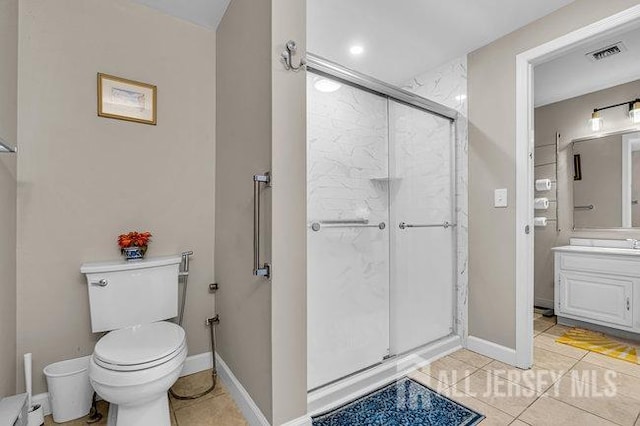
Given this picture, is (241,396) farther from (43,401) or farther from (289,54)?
(289,54)

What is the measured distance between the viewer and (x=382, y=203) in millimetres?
2033

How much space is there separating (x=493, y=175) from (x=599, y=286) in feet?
5.27

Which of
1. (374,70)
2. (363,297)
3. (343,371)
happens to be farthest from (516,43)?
(343,371)

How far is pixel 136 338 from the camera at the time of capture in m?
1.48

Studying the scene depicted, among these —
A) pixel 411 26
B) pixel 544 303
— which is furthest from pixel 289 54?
pixel 544 303

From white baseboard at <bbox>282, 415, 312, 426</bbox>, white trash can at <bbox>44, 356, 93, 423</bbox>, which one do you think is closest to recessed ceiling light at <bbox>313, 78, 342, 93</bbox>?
white baseboard at <bbox>282, 415, 312, 426</bbox>

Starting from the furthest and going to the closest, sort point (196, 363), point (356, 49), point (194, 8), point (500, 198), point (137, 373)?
1. point (356, 49)
2. point (500, 198)
3. point (196, 363)
4. point (194, 8)
5. point (137, 373)

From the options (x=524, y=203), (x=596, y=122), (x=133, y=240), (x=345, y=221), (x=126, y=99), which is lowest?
(x=133, y=240)

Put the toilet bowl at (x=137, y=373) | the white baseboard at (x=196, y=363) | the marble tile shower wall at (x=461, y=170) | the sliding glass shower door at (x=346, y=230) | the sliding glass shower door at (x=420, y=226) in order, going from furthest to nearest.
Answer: the marble tile shower wall at (x=461, y=170) → the sliding glass shower door at (x=420, y=226) → the white baseboard at (x=196, y=363) → the sliding glass shower door at (x=346, y=230) → the toilet bowl at (x=137, y=373)

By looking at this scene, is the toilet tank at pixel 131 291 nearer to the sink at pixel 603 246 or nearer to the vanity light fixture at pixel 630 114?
the sink at pixel 603 246

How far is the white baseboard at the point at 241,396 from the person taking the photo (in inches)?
56.9

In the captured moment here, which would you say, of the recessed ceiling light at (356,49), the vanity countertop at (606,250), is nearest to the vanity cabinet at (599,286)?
the vanity countertop at (606,250)

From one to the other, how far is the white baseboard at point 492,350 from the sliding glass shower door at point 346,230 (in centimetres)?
86

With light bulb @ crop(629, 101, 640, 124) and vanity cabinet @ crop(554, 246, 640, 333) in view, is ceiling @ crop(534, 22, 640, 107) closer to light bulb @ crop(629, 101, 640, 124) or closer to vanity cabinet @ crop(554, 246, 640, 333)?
light bulb @ crop(629, 101, 640, 124)
